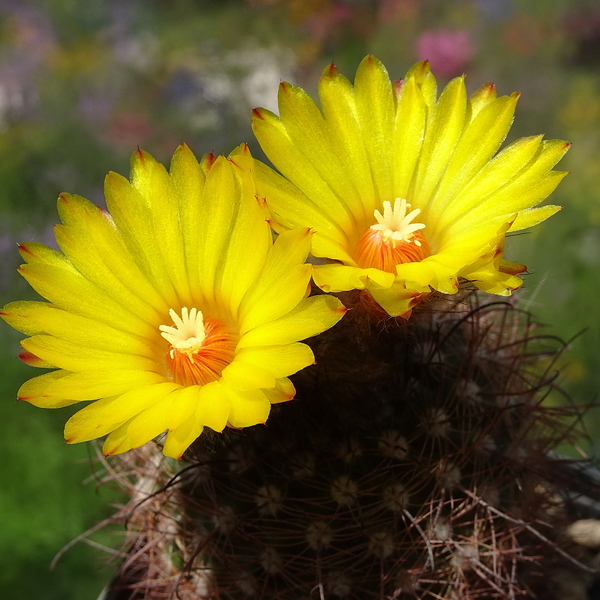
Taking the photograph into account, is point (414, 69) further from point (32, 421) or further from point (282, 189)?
point (32, 421)

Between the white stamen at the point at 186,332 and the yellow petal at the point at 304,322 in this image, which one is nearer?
the yellow petal at the point at 304,322

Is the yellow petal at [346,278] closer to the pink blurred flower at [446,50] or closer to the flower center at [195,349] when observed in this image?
the flower center at [195,349]

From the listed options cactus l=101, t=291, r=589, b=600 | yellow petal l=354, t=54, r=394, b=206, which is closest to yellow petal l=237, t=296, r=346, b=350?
cactus l=101, t=291, r=589, b=600

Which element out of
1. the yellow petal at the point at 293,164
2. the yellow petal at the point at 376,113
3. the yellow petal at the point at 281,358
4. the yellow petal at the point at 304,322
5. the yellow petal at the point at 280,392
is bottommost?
the yellow petal at the point at 280,392

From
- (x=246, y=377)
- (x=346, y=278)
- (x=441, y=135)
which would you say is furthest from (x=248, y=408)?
(x=441, y=135)

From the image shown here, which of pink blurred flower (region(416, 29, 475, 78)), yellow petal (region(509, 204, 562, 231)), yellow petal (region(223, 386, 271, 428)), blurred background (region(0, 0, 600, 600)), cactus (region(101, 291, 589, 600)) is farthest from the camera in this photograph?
pink blurred flower (region(416, 29, 475, 78))

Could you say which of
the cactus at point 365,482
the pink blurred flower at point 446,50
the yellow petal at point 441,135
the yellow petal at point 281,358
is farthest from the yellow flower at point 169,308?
the pink blurred flower at point 446,50

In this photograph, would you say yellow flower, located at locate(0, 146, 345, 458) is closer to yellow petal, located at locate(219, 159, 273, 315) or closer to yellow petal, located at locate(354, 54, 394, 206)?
yellow petal, located at locate(219, 159, 273, 315)

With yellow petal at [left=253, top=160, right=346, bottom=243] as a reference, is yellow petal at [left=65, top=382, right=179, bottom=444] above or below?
below
